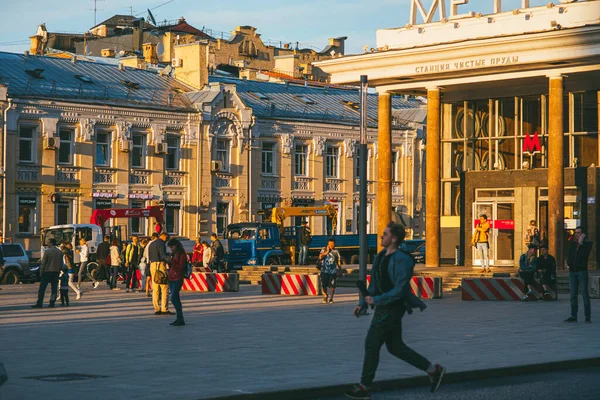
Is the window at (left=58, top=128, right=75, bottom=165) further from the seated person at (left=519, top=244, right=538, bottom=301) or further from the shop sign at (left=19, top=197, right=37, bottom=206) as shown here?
the seated person at (left=519, top=244, right=538, bottom=301)

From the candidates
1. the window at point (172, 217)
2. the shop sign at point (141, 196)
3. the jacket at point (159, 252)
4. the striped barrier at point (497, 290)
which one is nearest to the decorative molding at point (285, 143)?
the window at point (172, 217)

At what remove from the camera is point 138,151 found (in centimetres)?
5784

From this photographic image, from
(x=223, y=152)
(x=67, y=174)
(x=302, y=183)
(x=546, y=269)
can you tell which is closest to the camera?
(x=546, y=269)

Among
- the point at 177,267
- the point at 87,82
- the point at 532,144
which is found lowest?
the point at 177,267

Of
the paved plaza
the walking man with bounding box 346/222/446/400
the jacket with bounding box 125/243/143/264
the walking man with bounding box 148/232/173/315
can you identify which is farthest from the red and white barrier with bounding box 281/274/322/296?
the walking man with bounding box 346/222/446/400

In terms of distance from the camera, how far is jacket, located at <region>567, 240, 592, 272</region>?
72.2 ft

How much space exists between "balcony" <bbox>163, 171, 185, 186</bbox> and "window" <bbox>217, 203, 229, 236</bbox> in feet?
9.15

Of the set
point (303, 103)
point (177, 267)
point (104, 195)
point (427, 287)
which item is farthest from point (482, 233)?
point (303, 103)

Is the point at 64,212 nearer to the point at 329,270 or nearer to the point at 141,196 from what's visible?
the point at 141,196

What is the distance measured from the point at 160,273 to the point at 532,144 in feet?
65.2

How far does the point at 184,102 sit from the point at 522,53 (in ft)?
89.9

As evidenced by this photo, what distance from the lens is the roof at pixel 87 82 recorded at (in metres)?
54.7

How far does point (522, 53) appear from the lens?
36188 millimetres

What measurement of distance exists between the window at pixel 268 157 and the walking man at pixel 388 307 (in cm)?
5056
